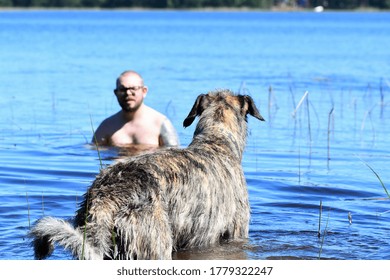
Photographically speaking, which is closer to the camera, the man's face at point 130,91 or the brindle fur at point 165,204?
the brindle fur at point 165,204

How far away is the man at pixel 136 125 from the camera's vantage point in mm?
13031

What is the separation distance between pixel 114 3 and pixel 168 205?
154 m

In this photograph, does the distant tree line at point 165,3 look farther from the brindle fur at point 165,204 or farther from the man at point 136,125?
the brindle fur at point 165,204

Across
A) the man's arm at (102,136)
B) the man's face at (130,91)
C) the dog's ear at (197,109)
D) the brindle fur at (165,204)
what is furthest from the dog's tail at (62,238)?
the man's arm at (102,136)

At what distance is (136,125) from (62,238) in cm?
755

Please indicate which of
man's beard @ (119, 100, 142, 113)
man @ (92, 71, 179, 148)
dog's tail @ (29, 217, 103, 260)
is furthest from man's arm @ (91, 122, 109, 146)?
dog's tail @ (29, 217, 103, 260)

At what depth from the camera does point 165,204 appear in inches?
257

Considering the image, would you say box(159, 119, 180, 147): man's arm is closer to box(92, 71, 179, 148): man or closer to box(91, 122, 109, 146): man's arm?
box(92, 71, 179, 148): man

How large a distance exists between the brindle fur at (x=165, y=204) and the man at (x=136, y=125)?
4.95 meters

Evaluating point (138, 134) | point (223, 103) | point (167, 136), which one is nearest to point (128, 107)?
point (138, 134)

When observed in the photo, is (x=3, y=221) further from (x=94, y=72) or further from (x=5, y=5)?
(x=5, y=5)

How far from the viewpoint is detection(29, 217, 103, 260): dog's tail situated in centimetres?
586

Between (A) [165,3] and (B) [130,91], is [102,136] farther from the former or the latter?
(A) [165,3]
